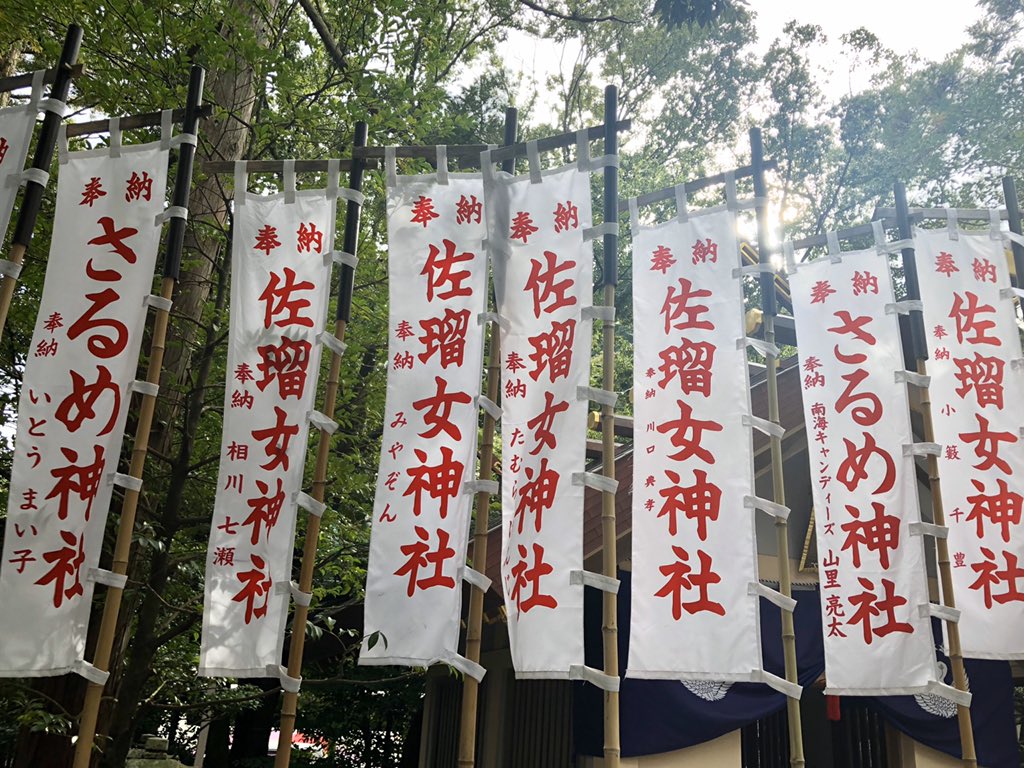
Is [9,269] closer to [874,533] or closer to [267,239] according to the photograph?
[267,239]

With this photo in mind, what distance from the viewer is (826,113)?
61.2ft

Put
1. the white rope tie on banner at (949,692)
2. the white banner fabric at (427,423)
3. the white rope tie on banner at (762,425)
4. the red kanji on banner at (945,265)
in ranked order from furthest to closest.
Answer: the red kanji on banner at (945,265) < the white rope tie on banner at (762,425) < the white rope tie on banner at (949,692) < the white banner fabric at (427,423)

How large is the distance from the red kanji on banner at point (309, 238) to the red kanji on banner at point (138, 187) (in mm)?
958

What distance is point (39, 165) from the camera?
221 inches

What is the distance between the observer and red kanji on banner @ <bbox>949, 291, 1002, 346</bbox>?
663cm

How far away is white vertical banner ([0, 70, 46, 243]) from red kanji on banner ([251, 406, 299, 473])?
2.13 m

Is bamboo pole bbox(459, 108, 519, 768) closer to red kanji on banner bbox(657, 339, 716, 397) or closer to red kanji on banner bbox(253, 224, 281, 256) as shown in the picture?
red kanji on banner bbox(657, 339, 716, 397)

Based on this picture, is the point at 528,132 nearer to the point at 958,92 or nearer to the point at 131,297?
the point at 958,92

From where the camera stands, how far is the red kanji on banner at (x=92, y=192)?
5.50m

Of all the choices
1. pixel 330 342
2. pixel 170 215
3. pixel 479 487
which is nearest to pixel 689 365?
pixel 479 487

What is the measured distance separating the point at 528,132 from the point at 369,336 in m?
10.1

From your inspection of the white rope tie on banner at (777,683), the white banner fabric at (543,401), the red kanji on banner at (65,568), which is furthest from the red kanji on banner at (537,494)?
the red kanji on banner at (65,568)

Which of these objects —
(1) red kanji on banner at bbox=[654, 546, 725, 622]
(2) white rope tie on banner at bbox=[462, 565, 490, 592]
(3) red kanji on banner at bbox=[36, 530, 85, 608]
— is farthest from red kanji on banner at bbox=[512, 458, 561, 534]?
(3) red kanji on banner at bbox=[36, 530, 85, 608]

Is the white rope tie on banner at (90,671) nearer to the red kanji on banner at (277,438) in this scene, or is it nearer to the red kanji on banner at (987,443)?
the red kanji on banner at (277,438)
